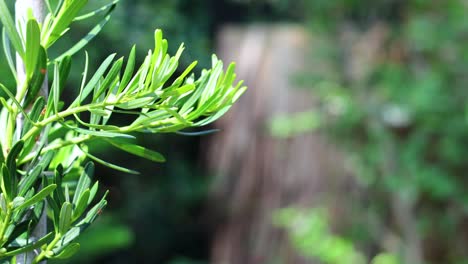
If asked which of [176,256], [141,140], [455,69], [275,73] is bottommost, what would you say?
[176,256]

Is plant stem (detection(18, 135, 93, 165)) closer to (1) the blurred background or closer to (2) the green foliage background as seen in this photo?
(1) the blurred background

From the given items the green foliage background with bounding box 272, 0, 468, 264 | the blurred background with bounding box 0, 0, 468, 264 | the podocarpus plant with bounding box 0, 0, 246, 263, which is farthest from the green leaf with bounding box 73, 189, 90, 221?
the green foliage background with bounding box 272, 0, 468, 264

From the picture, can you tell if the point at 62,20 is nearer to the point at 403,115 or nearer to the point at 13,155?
the point at 13,155

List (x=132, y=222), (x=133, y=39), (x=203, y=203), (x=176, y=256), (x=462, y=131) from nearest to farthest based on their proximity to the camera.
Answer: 1. (x=133, y=39)
2. (x=462, y=131)
3. (x=132, y=222)
4. (x=176, y=256)
5. (x=203, y=203)

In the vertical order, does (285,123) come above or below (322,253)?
above

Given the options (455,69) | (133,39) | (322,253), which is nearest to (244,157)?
(322,253)

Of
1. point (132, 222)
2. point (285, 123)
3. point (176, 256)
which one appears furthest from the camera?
Result: point (176, 256)

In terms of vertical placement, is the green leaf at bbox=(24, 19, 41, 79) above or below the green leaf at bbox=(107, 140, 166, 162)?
above

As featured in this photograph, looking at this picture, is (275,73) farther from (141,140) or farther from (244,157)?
(141,140)
